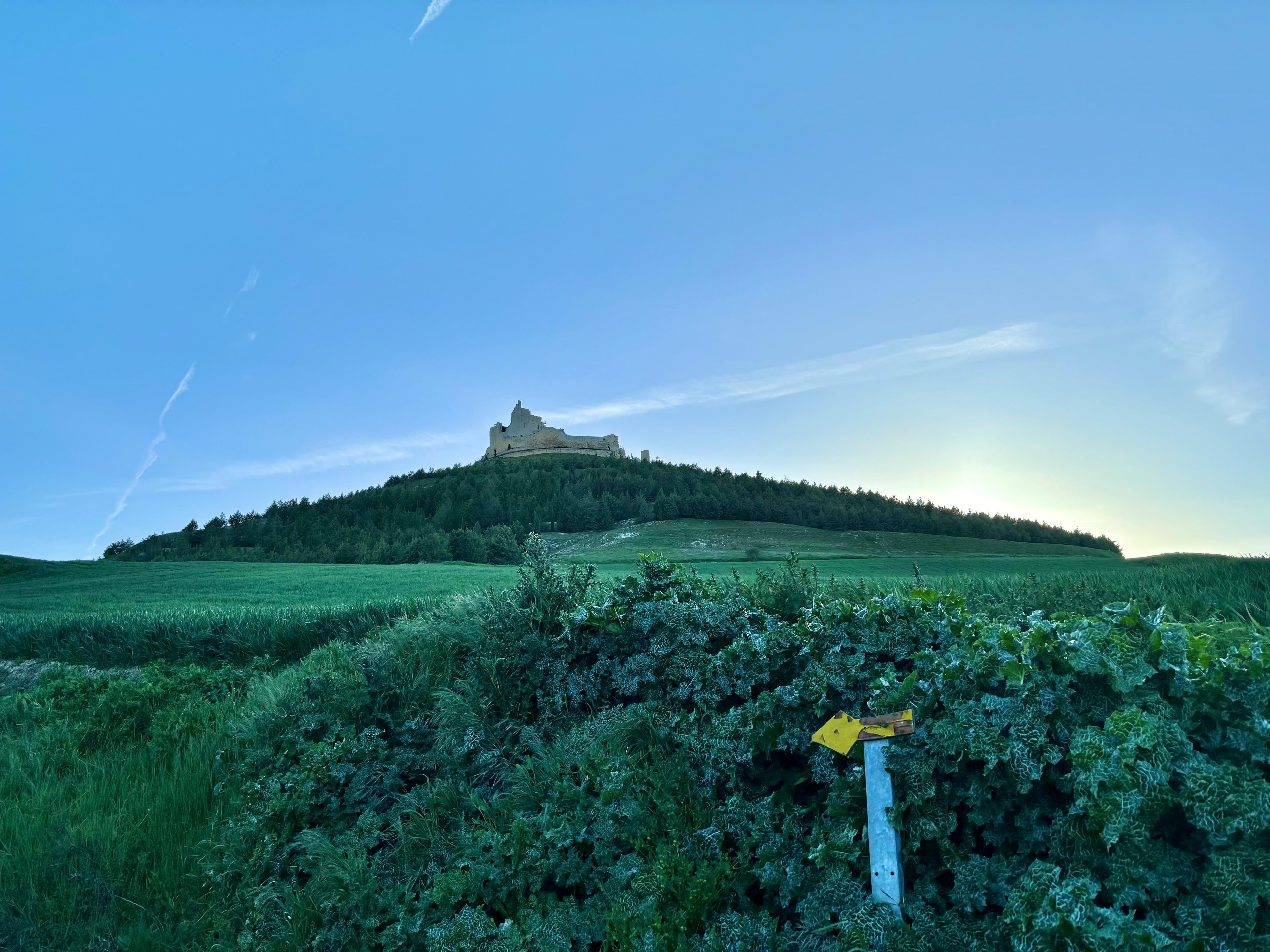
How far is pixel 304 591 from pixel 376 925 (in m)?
16.8

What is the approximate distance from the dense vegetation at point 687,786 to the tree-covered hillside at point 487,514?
87.5 feet

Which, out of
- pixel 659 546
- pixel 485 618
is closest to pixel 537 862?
pixel 485 618

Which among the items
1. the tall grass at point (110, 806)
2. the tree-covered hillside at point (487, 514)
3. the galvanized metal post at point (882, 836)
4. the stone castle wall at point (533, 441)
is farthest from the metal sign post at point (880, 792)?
the stone castle wall at point (533, 441)

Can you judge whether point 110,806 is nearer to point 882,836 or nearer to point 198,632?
point 198,632

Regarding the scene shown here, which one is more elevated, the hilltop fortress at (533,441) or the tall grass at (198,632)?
the hilltop fortress at (533,441)

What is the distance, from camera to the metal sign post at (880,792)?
10.3 feet

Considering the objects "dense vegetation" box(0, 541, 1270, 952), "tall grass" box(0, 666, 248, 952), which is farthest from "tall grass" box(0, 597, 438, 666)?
"dense vegetation" box(0, 541, 1270, 952)

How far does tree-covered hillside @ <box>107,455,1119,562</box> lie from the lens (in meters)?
39.0

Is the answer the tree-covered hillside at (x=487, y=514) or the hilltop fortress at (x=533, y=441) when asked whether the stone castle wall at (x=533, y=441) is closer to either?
the hilltop fortress at (x=533, y=441)

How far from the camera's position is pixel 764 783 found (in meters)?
4.12

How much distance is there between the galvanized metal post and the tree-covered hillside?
3002 centimetres

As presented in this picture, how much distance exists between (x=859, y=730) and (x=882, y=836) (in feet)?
1.46

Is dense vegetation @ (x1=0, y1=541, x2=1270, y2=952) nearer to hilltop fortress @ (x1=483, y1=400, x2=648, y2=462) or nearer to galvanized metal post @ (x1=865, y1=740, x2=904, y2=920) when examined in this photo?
galvanized metal post @ (x1=865, y1=740, x2=904, y2=920)

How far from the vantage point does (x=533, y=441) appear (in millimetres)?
76875
